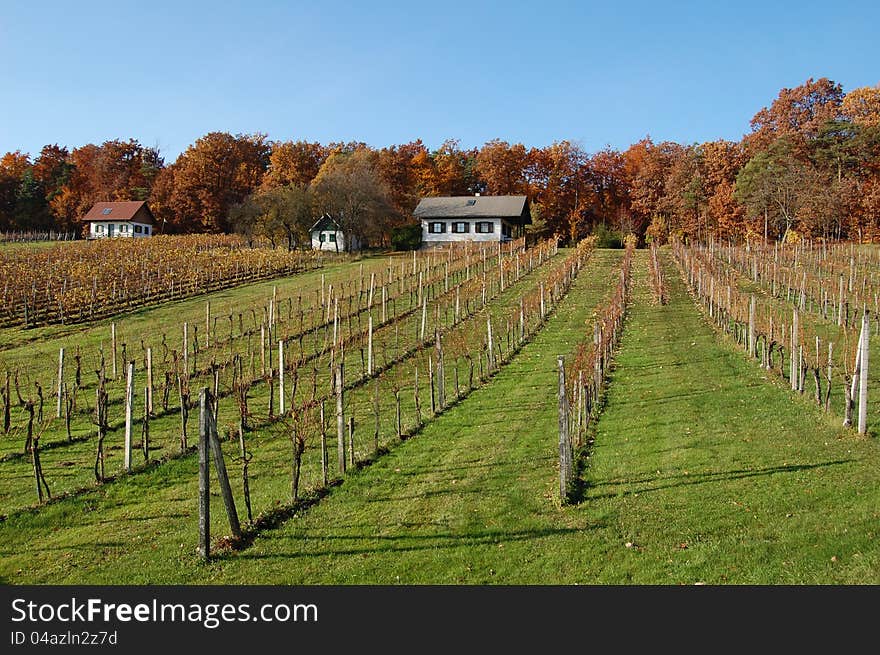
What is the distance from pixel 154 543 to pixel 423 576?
369 centimetres

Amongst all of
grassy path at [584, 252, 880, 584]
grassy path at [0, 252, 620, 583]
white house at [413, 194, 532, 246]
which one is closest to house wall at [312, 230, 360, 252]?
white house at [413, 194, 532, 246]

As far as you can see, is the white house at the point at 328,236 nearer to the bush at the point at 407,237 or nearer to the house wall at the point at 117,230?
the bush at the point at 407,237

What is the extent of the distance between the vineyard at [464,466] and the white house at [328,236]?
39.7 meters

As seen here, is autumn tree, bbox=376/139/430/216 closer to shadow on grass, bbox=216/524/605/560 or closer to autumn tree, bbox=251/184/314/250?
autumn tree, bbox=251/184/314/250

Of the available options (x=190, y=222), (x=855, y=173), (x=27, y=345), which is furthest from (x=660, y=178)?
(x=27, y=345)

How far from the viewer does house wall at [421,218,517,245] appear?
64.6m

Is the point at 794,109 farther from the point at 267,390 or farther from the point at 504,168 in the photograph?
the point at 267,390

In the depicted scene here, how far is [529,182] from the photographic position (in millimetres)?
75375

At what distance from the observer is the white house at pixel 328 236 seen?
208 ft

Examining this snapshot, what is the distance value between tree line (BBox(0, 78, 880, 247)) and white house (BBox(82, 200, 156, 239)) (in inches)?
64.0

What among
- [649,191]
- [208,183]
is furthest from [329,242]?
[649,191]

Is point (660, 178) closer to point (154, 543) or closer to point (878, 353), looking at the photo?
point (878, 353)

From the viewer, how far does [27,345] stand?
26.8 meters

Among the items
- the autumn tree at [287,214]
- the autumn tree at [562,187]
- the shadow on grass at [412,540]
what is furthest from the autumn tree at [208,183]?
the shadow on grass at [412,540]
